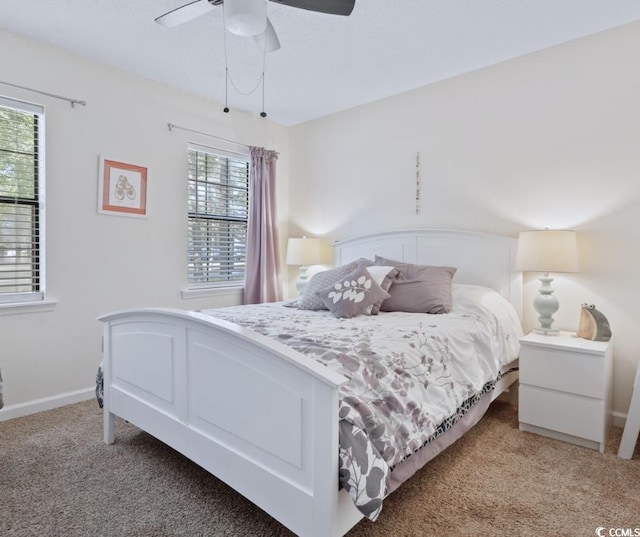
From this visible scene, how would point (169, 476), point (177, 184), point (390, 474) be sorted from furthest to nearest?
point (177, 184), point (169, 476), point (390, 474)

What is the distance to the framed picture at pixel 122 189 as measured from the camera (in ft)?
9.84

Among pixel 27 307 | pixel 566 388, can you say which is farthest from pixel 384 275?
pixel 27 307

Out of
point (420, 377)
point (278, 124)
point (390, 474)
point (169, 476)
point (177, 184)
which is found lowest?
point (169, 476)

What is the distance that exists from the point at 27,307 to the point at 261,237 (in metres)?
1.96

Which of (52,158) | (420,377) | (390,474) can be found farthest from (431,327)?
(52,158)

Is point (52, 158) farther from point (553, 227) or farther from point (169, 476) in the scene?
point (553, 227)

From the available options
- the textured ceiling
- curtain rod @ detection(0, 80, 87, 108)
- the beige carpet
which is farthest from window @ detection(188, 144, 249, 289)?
the beige carpet

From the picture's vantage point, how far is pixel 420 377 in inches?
67.4

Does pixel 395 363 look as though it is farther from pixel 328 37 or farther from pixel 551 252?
pixel 328 37

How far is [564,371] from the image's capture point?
7.46ft

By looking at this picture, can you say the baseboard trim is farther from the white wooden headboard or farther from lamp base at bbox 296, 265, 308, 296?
the white wooden headboard

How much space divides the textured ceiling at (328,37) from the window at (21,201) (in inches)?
21.7

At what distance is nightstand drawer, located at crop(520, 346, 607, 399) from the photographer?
2.18m

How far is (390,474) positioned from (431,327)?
0.95 meters
